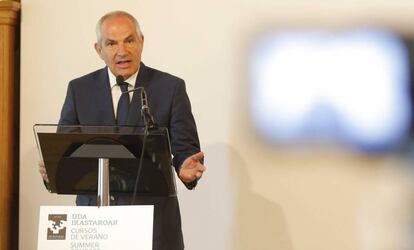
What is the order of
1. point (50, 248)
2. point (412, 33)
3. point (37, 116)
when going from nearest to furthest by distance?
point (50, 248)
point (412, 33)
point (37, 116)

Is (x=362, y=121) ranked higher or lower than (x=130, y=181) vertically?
higher

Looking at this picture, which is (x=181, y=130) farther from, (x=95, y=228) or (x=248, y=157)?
(x=248, y=157)

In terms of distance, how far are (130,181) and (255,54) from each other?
4.96 feet

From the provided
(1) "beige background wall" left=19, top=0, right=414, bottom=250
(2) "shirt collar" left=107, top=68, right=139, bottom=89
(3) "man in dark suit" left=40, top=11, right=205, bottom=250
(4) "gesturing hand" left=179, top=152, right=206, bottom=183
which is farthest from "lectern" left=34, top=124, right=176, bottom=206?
(1) "beige background wall" left=19, top=0, right=414, bottom=250

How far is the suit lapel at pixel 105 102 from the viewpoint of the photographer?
2.06 meters

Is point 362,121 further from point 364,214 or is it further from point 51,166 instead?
point 51,166

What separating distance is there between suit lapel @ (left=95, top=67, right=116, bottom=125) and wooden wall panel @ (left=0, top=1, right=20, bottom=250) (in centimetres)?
127

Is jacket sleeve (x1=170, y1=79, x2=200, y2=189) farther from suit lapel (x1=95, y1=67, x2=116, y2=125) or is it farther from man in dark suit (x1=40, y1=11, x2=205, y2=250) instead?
suit lapel (x1=95, y1=67, x2=116, y2=125)

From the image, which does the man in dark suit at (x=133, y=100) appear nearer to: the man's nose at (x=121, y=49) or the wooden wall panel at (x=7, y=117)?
the man's nose at (x=121, y=49)

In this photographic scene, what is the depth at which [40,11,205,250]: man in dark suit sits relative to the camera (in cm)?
205

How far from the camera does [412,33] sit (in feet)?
9.59

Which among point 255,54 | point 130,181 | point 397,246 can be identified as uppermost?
point 255,54

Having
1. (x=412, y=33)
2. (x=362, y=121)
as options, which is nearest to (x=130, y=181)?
(x=362, y=121)

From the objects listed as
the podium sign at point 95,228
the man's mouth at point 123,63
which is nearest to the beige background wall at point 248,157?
the man's mouth at point 123,63
